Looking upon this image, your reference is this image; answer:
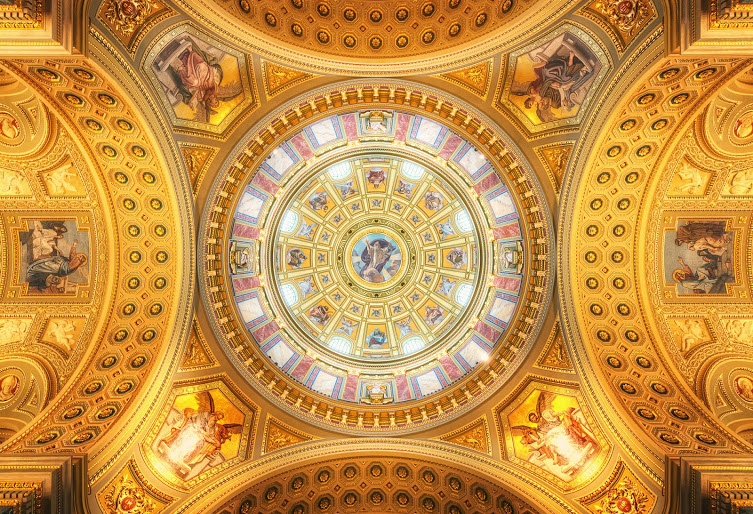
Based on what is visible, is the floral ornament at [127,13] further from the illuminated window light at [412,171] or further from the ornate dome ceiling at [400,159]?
the illuminated window light at [412,171]

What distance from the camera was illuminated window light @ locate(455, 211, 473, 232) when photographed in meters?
22.9

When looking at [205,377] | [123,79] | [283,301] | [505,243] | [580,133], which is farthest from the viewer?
[283,301]

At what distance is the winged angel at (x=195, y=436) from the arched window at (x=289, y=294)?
262 inches

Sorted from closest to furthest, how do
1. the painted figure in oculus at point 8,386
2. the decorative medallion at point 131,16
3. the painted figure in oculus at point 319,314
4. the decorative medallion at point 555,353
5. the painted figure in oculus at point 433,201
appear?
the decorative medallion at point 131,16
the painted figure in oculus at point 8,386
the decorative medallion at point 555,353
the painted figure in oculus at point 433,201
the painted figure in oculus at point 319,314

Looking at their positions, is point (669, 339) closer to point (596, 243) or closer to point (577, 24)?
point (596, 243)

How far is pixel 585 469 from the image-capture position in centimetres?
1619

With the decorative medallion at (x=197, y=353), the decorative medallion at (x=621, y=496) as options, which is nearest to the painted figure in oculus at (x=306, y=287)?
the decorative medallion at (x=197, y=353)

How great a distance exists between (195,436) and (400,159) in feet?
47.5

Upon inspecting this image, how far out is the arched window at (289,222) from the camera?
23.0 metres

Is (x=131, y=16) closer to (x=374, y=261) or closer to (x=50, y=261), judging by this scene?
(x=50, y=261)

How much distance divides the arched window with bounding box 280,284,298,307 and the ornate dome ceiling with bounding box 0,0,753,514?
2.72 m

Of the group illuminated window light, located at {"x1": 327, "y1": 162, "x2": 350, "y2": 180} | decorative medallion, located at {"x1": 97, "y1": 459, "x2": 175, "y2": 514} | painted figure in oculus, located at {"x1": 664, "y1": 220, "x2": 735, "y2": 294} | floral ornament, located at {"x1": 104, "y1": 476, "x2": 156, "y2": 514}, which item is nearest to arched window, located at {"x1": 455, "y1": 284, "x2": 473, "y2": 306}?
illuminated window light, located at {"x1": 327, "y1": 162, "x2": 350, "y2": 180}

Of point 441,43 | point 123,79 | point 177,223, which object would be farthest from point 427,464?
point 123,79

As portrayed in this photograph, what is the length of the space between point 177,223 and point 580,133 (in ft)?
47.9
